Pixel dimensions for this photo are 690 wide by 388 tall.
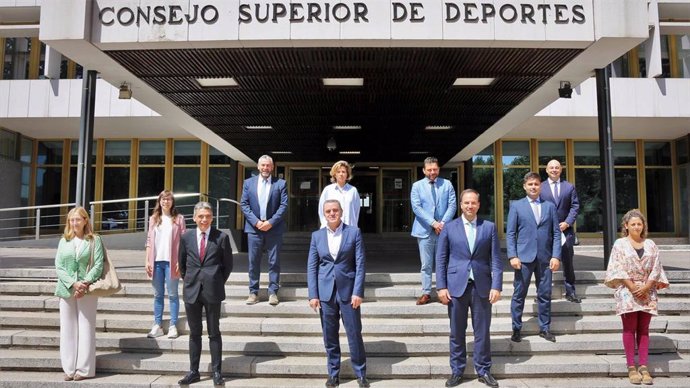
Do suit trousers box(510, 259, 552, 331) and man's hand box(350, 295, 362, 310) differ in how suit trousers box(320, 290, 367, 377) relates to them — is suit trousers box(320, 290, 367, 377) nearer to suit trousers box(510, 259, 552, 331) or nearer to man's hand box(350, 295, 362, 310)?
man's hand box(350, 295, 362, 310)

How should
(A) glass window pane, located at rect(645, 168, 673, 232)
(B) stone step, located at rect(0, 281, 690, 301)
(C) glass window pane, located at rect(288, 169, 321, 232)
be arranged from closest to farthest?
(B) stone step, located at rect(0, 281, 690, 301), (C) glass window pane, located at rect(288, 169, 321, 232), (A) glass window pane, located at rect(645, 168, 673, 232)

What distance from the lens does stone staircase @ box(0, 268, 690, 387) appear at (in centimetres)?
496

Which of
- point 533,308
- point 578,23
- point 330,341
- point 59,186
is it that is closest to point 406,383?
point 330,341

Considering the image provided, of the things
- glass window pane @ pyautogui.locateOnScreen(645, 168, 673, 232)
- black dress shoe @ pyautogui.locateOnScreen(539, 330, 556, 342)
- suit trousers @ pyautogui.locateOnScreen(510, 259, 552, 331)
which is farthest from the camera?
glass window pane @ pyautogui.locateOnScreen(645, 168, 673, 232)

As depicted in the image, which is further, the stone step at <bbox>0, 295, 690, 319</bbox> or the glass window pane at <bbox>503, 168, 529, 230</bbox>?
the glass window pane at <bbox>503, 168, 529, 230</bbox>

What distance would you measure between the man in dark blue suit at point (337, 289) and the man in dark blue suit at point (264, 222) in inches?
63.3

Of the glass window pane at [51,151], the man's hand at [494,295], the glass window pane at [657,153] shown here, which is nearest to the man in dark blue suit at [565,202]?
the man's hand at [494,295]

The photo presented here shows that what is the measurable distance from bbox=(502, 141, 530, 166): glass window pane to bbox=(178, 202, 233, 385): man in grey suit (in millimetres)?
15969

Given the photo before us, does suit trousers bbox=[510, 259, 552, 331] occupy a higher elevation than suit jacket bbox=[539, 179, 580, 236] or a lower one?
lower

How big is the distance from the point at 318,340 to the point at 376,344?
0.67 meters

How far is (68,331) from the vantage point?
15.9 ft

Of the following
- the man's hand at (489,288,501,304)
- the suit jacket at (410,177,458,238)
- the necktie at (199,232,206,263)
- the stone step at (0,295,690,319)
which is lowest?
the stone step at (0,295,690,319)

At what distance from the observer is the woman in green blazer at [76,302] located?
15.7 feet

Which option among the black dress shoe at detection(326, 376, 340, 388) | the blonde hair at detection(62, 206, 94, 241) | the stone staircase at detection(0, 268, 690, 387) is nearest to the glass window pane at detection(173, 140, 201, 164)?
the stone staircase at detection(0, 268, 690, 387)
